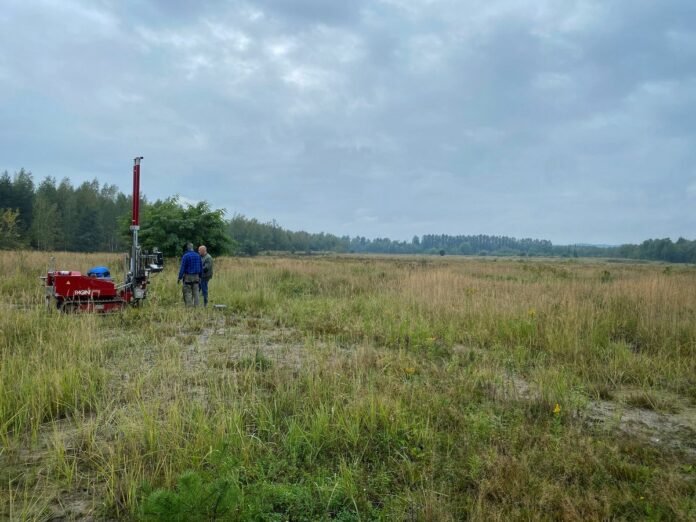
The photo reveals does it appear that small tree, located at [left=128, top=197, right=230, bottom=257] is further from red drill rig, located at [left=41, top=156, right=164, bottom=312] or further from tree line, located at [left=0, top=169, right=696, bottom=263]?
red drill rig, located at [left=41, top=156, right=164, bottom=312]

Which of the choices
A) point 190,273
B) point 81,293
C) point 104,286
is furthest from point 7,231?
point 81,293

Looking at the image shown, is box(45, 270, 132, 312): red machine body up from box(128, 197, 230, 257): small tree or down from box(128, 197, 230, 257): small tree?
down

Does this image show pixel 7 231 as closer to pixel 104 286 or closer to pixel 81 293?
pixel 104 286

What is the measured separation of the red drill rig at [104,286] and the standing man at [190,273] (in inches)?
24.5

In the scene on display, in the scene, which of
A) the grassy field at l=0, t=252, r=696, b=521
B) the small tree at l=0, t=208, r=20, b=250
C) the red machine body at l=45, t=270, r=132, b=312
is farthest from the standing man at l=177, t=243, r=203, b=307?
the small tree at l=0, t=208, r=20, b=250

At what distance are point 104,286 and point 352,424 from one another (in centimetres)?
730

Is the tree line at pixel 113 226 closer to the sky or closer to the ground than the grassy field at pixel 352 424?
closer to the sky

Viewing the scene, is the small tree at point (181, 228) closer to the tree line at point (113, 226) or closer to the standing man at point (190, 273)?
the tree line at point (113, 226)

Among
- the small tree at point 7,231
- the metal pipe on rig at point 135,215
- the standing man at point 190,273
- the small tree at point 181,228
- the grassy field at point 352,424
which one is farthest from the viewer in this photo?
the small tree at point 7,231

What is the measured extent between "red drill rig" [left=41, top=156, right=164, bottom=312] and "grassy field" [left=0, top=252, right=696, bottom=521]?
0.97 meters

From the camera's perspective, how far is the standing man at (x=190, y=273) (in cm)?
1002

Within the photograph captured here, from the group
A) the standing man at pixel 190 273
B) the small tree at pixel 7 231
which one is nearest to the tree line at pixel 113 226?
the small tree at pixel 7 231

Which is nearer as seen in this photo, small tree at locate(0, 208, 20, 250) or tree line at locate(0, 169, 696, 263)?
tree line at locate(0, 169, 696, 263)

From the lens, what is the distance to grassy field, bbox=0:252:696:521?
2.65 meters
